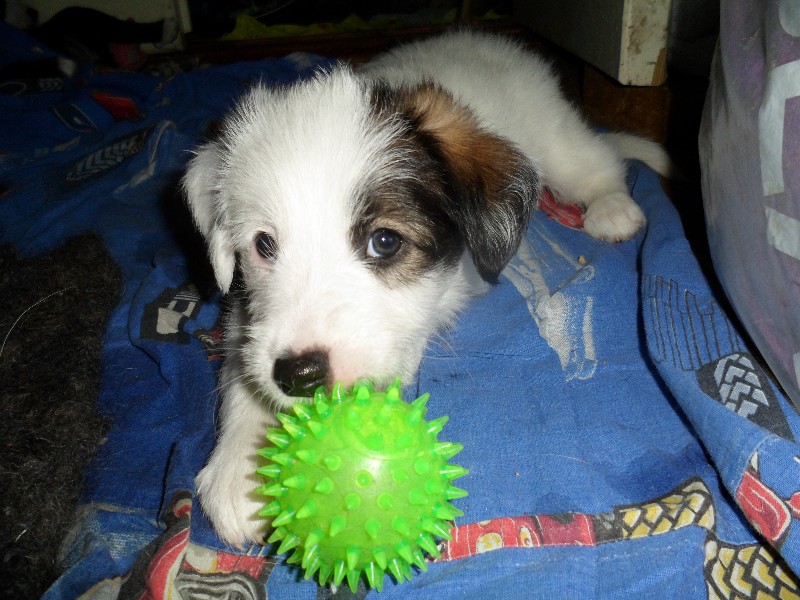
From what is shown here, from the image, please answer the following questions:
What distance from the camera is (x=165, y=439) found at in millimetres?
1647

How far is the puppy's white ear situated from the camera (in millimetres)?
1709

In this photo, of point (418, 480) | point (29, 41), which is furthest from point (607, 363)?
point (29, 41)

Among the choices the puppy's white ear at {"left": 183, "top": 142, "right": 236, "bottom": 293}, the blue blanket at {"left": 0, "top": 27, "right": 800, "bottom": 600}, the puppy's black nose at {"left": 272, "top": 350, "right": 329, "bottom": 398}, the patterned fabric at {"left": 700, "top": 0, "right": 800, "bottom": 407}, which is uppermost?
the patterned fabric at {"left": 700, "top": 0, "right": 800, "bottom": 407}

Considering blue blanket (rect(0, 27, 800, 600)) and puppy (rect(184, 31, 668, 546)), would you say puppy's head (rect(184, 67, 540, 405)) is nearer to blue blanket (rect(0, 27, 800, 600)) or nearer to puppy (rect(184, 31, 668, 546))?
puppy (rect(184, 31, 668, 546))

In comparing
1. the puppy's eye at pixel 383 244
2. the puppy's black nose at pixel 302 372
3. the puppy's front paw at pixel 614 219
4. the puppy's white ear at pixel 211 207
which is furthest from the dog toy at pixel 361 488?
the puppy's front paw at pixel 614 219

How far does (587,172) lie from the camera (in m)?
2.51

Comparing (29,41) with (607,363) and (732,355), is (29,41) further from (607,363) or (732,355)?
(732,355)

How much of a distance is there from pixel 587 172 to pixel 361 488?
1.98 metres

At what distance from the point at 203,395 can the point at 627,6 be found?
7.78ft

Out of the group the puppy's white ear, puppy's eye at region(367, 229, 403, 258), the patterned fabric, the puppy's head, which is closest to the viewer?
the patterned fabric

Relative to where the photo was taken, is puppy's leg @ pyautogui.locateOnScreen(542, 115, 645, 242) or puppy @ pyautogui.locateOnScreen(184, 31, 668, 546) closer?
puppy @ pyautogui.locateOnScreen(184, 31, 668, 546)

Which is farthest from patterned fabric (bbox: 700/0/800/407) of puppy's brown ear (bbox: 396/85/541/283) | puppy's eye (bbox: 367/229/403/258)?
puppy's eye (bbox: 367/229/403/258)

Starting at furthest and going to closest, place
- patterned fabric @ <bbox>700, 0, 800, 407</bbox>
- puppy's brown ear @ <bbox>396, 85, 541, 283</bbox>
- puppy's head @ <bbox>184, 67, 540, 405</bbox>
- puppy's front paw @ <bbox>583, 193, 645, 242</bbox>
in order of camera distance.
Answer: puppy's front paw @ <bbox>583, 193, 645, 242</bbox> < puppy's brown ear @ <bbox>396, 85, 541, 283</bbox> < puppy's head @ <bbox>184, 67, 540, 405</bbox> < patterned fabric @ <bbox>700, 0, 800, 407</bbox>

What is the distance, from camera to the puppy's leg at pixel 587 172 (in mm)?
2270
